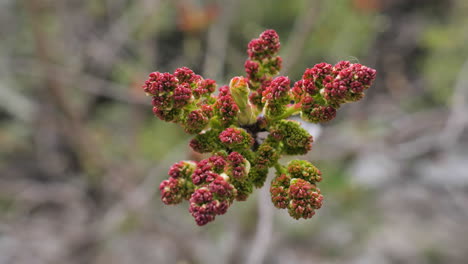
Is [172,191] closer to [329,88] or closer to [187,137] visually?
[329,88]

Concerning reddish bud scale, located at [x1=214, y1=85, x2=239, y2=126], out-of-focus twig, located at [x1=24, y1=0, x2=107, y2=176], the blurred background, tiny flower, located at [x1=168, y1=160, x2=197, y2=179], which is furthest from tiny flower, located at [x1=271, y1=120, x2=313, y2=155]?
out-of-focus twig, located at [x1=24, y1=0, x2=107, y2=176]

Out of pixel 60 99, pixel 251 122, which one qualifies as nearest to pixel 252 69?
pixel 251 122

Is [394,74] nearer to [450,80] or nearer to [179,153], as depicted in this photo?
[450,80]

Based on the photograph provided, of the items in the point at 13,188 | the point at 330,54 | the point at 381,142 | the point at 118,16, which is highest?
the point at 118,16

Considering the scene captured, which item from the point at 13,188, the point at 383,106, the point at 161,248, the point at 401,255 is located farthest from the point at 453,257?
the point at 13,188

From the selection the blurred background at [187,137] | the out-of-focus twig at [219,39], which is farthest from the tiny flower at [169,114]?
the out-of-focus twig at [219,39]

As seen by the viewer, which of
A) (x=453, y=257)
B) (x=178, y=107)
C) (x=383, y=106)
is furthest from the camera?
(x=383, y=106)
